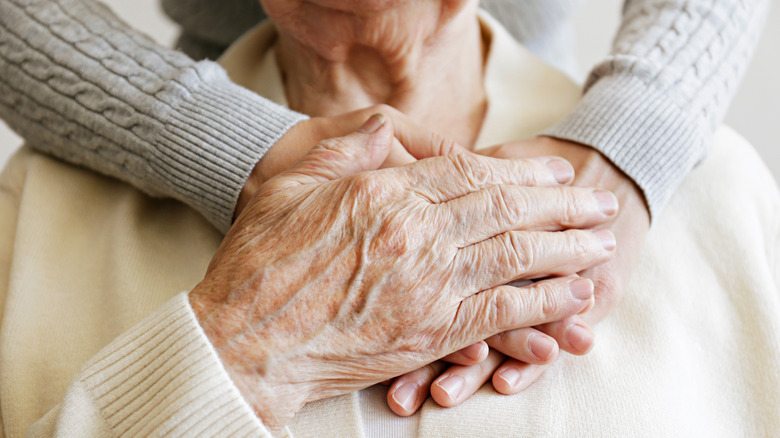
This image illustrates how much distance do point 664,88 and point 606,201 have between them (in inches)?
8.8

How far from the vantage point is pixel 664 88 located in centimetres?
87

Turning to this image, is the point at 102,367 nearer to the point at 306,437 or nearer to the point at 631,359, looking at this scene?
the point at 306,437

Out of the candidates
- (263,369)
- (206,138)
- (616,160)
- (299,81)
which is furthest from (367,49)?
(263,369)

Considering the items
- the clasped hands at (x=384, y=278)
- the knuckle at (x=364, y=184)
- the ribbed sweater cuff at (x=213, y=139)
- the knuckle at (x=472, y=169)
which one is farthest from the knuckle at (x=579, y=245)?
the ribbed sweater cuff at (x=213, y=139)

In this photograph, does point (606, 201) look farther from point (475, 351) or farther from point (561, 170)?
point (475, 351)

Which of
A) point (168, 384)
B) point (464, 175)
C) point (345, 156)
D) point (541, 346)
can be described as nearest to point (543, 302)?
point (541, 346)

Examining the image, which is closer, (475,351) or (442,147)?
(475,351)

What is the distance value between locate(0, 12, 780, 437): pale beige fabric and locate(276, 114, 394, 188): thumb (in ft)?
0.61

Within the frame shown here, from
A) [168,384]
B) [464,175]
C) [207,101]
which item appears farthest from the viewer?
[207,101]

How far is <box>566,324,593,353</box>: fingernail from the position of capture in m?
0.69

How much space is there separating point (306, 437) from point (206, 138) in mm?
360

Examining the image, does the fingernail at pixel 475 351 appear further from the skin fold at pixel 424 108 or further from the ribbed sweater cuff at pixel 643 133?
the ribbed sweater cuff at pixel 643 133

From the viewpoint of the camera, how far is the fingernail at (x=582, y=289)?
27.1 inches

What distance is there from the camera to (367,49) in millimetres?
887
